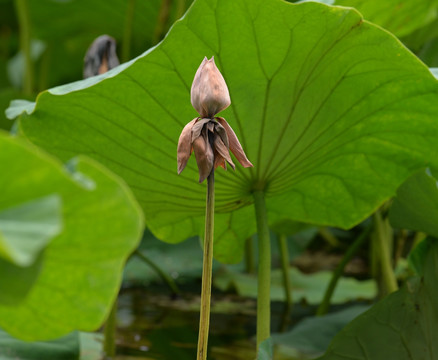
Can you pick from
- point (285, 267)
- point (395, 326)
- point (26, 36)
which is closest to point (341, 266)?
point (285, 267)

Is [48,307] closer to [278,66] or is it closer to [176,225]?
[278,66]

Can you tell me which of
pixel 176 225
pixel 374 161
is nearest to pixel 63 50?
pixel 176 225

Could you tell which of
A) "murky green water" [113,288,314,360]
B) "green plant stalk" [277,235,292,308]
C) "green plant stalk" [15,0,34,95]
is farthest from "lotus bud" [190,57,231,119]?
"green plant stalk" [15,0,34,95]

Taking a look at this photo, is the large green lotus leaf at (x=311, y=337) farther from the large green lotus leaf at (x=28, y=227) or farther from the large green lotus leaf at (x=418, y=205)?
the large green lotus leaf at (x=28, y=227)

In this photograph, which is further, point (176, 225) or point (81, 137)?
point (176, 225)

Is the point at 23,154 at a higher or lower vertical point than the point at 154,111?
lower

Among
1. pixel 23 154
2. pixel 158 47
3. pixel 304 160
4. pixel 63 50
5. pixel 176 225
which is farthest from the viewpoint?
pixel 63 50
